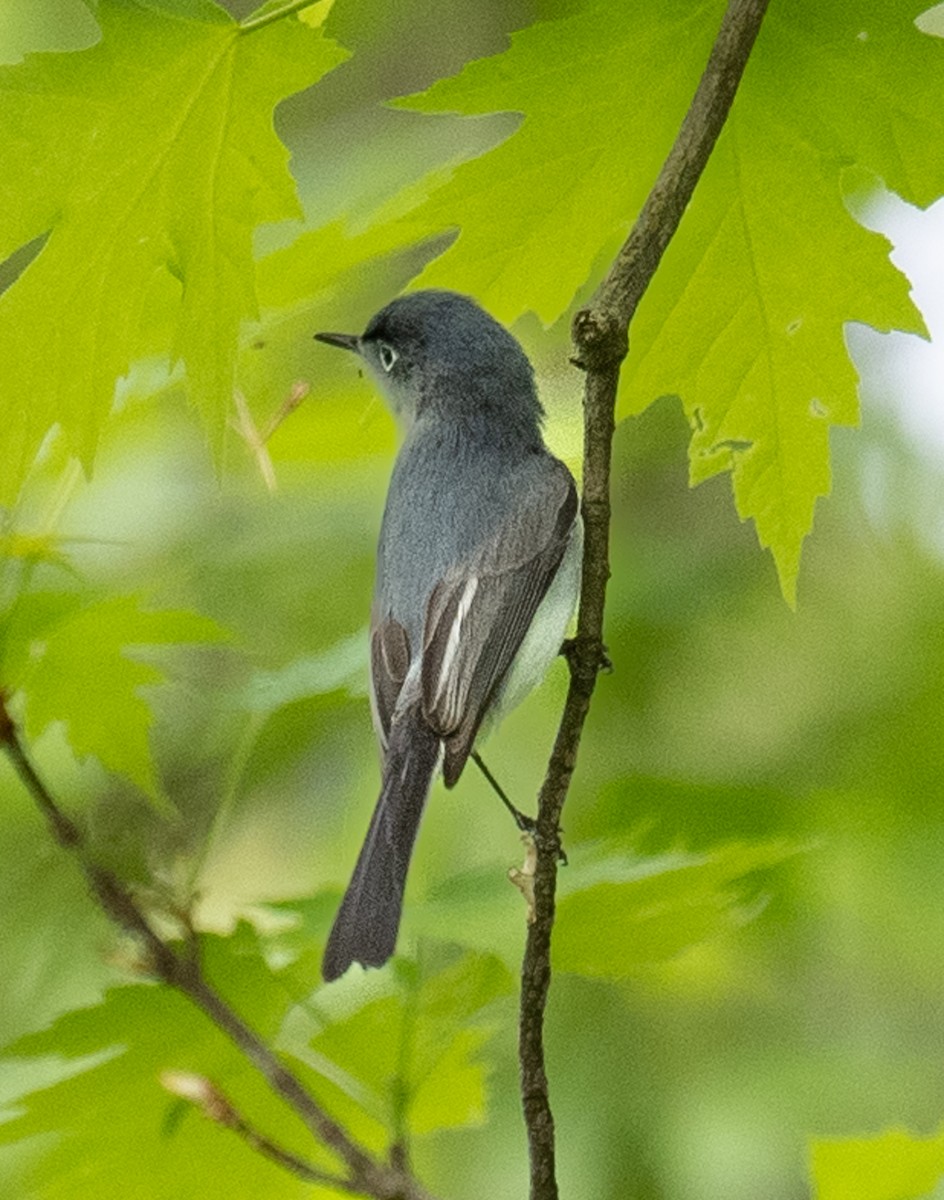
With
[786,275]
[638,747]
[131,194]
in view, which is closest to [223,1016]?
[131,194]

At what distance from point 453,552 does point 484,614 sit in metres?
0.06

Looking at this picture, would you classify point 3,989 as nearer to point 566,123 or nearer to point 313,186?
point 313,186

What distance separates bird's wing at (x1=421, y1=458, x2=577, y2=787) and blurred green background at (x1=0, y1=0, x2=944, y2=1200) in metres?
0.27

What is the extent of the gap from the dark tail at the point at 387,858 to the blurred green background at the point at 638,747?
295 mm

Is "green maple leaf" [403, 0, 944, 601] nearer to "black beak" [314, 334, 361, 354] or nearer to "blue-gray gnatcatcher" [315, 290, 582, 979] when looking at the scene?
"blue-gray gnatcatcher" [315, 290, 582, 979]

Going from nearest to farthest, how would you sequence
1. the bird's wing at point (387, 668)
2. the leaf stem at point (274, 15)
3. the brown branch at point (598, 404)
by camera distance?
the brown branch at point (598, 404), the leaf stem at point (274, 15), the bird's wing at point (387, 668)

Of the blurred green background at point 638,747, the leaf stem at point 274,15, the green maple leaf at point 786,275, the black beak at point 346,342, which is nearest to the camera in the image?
the leaf stem at point 274,15

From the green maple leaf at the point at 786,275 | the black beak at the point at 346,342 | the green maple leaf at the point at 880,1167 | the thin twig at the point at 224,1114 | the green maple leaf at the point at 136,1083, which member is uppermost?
the black beak at the point at 346,342

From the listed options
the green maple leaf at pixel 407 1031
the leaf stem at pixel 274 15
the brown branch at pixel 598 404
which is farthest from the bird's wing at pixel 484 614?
the leaf stem at pixel 274 15

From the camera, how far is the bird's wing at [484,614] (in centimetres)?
108

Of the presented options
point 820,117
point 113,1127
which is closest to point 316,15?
point 820,117

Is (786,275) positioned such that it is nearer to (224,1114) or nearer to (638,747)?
(224,1114)

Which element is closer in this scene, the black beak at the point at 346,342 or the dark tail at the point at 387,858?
the dark tail at the point at 387,858

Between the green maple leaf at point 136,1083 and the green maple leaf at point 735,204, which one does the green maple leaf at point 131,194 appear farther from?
the green maple leaf at point 136,1083
